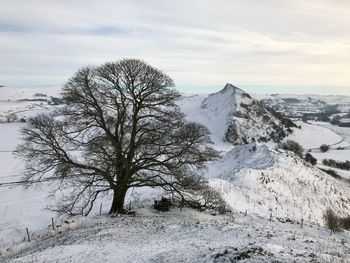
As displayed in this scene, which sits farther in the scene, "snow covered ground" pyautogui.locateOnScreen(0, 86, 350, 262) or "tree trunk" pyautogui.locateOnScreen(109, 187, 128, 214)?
"tree trunk" pyautogui.locateOnScreen(109, 187, 128, 214)

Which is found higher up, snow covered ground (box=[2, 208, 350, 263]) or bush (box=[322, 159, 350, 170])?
snow covered ground (box=[2, 208, 350, 263])

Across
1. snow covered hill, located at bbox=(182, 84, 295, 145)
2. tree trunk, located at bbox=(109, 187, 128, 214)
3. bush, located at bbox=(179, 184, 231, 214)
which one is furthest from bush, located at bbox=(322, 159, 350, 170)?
tree trunk, located at bbox=(109, 187, 128, 214)

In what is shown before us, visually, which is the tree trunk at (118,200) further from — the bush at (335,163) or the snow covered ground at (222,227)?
the bush at (335,163)

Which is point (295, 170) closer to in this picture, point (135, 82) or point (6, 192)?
point (135, 82)

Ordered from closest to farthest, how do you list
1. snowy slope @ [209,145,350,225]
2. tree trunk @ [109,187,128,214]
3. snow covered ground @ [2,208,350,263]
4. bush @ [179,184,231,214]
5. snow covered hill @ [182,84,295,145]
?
snow covered ground @ [2,208,350,263] → tree trunk @ [109,187,128,214] → bush @ [179,184,231,214] → snowy slope @ [209,145,350,225] → snow covered hill @ [182,84,295,145]

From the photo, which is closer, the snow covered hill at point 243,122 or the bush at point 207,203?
the bush at point 207,203

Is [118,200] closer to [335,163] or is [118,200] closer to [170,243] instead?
[170,243]

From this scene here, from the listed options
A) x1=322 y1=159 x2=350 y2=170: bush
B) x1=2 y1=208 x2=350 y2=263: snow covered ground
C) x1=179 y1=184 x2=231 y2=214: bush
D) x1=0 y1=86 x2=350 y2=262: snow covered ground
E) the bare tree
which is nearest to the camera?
x1=2 y1=208 x2=350 y2=263: snow covered ground

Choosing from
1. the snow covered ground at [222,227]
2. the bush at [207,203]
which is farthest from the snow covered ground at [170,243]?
the bush at [207,203]

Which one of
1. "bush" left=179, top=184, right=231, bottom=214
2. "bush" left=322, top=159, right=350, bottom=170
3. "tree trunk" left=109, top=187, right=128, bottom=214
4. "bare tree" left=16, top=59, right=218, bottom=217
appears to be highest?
"bare tree" left=16, top=59, right=218, bottom=217

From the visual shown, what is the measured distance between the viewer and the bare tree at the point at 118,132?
2666cm

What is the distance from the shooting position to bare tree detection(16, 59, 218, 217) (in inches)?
1049

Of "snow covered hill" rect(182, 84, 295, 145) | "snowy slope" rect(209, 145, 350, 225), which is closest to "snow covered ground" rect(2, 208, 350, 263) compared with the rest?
"snowy slope" rect(209, 145, 350, 225)

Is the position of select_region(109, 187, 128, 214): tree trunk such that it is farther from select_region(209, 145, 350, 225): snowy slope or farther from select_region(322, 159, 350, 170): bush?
select_region(322, 159, 350, 170): bush
